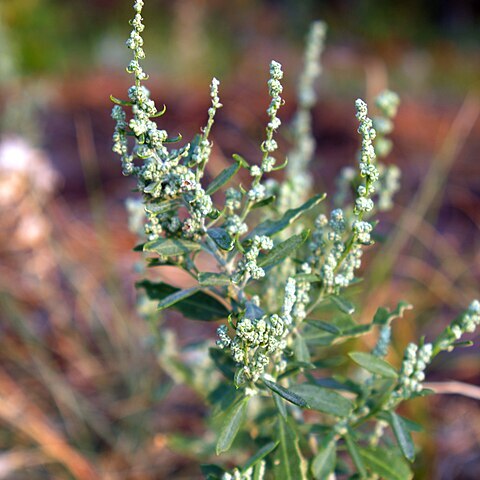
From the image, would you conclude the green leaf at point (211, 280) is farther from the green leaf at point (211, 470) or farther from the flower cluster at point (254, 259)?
the green leaf at point (211, 470)

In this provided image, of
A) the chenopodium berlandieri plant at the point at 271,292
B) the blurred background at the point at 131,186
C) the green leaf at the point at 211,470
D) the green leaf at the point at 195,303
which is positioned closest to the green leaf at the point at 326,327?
the chenopodium berlandieri plant at the point at 271,292

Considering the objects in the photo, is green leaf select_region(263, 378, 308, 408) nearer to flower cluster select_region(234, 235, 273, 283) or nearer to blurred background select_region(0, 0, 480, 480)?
flower cluster select_region(234, 235, 273, 283)

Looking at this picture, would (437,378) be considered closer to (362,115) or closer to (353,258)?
(353,258)

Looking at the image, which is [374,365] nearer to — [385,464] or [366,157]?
[385,464]

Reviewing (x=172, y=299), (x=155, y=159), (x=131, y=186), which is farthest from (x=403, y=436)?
(x=131, y=186)

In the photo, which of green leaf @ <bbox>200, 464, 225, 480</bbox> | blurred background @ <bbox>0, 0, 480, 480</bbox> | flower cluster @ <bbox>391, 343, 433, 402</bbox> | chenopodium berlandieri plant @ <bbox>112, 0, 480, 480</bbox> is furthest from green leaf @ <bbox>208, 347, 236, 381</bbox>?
blurred background @ <bbox>0, 0, 480, 480</bbox>

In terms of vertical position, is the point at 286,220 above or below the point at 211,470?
above
